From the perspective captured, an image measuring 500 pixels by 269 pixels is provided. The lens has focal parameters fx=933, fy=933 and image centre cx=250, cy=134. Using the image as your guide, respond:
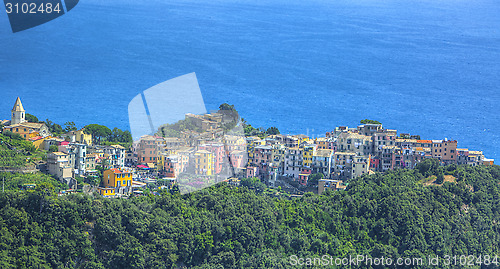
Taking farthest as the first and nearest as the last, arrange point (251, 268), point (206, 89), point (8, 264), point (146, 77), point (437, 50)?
point (437, 50) < point (146, 77) < point (206, 89) < point (251, 268) < point (8, 264)

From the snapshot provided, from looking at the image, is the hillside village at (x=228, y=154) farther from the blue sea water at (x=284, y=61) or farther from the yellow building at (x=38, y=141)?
the blue sea water at (x=284, y=61)

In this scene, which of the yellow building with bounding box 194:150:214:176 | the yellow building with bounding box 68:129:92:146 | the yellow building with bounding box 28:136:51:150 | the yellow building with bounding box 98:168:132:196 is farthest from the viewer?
the yellow building with bounding box 68:129:92:146

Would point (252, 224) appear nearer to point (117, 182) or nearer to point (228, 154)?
point (117, 182)

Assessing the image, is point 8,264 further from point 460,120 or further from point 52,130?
point 460,120

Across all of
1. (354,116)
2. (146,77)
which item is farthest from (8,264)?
(146,77)

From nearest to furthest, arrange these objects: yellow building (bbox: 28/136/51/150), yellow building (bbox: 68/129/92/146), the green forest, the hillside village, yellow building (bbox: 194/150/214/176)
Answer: the green forest, the hillside village, yellow building (bbox: 194/150/214/176), yellow building (bbox: 28/136/51/150), yellow building (bbox: 68/129/92/146)

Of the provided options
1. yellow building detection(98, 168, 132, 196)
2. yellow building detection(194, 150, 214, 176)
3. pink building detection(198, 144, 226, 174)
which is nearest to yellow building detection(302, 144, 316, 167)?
pink building detection(198, 144, 226, 174)

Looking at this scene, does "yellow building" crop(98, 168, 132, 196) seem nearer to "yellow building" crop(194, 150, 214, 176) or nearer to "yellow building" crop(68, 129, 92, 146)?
"yellow building" crop(194, 150, 214, 176)
